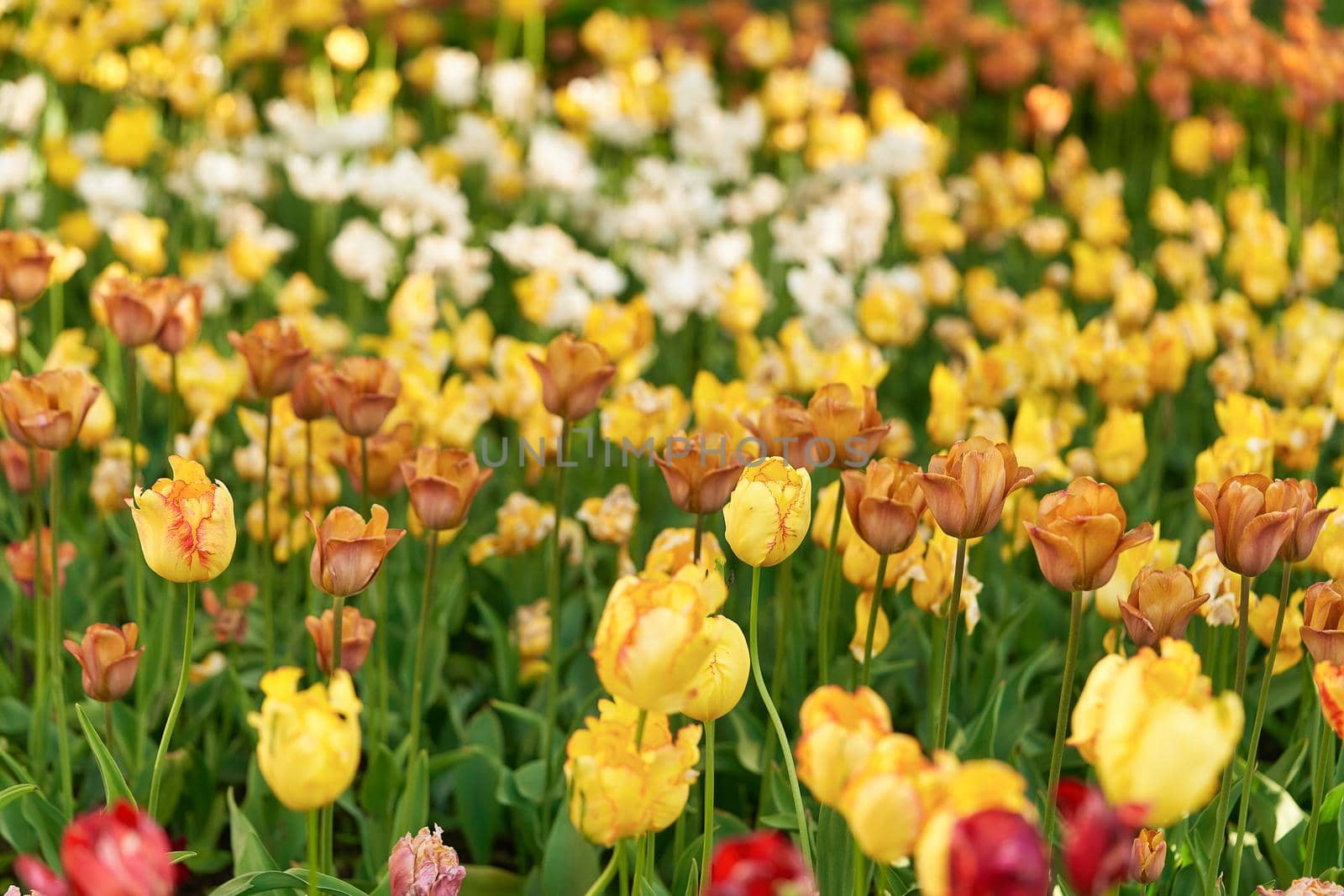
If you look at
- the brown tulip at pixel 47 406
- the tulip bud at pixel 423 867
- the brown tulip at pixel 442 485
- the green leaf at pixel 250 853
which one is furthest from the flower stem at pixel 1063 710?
the brown tulip at pixel 47 406

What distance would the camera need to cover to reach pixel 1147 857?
5.07ft

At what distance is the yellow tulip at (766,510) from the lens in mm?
1489

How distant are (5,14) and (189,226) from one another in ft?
4.05

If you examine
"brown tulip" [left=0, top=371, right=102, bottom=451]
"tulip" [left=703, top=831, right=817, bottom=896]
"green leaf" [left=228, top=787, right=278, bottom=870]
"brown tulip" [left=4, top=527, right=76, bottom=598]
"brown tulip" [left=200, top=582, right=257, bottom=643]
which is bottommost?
"brown tulip" [left=200, top=582, right=257, bottom=643]

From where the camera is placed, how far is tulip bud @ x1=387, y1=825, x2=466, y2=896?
1.46m

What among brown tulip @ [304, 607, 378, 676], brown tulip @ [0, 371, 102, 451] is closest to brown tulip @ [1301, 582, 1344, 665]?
brown tulip @ [304, 607, 378, 676]

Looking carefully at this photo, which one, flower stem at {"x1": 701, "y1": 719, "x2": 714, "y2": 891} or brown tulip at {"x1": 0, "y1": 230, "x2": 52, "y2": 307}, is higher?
brown tulip at {"x1": 0, "y1": 230, "x2": 52, "y2": 307}

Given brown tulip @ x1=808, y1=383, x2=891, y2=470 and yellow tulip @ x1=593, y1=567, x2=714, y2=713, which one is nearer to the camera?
yellow tulip @ x1=593, y1=567, x2=714, y2=713

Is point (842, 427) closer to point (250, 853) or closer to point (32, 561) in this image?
point (250, 853)

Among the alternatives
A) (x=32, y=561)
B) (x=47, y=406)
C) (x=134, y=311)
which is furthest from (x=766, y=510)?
(x=32, y=561)

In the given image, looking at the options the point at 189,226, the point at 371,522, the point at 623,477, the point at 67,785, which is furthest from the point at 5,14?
the point at 371,522

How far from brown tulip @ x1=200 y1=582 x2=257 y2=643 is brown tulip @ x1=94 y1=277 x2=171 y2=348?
419 millimetres

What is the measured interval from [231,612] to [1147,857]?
4.59 ft

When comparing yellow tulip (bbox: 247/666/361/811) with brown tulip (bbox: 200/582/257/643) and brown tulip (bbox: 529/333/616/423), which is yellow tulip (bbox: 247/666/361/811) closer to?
brown tulip (bbox: 529/333/616/423)
